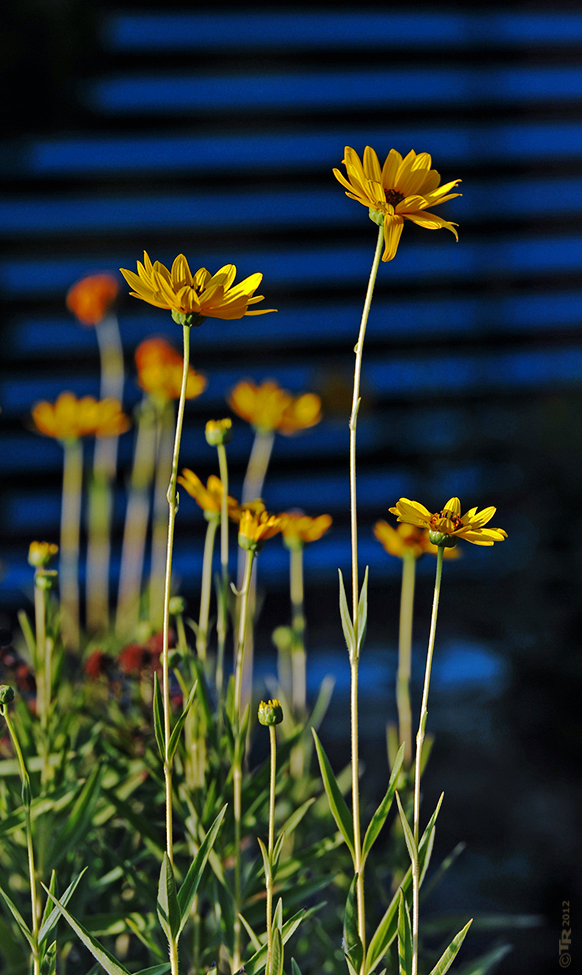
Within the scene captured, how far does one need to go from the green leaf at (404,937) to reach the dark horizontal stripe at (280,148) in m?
2.08

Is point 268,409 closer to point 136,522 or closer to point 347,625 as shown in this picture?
point 347,625

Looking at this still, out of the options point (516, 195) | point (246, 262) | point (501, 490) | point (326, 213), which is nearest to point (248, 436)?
point (246, 262)

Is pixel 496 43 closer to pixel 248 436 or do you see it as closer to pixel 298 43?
pixel 298 43

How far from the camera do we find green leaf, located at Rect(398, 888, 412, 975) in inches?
20.8

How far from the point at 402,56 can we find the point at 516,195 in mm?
530

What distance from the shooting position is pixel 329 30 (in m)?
2.32

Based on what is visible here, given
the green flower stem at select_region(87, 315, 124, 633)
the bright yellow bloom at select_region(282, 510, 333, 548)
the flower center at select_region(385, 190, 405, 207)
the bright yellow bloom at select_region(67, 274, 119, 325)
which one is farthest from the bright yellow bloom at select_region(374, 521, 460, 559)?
the bright yellow bloom at select_region(67, 274, 119, 325)

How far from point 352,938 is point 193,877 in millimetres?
118

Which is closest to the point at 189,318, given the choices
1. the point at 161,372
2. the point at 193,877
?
the point at 193,877

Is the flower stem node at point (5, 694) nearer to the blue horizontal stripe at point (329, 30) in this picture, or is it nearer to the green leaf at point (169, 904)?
the green leaf at point (169, 904)

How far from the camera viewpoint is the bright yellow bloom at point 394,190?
1.62ft

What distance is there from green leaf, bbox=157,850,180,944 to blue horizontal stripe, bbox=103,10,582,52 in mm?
2254

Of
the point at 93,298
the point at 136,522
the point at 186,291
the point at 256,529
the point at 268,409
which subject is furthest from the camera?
the point at 136,522

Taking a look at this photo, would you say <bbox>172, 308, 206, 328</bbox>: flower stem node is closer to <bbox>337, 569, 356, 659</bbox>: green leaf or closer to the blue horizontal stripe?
<bbox>337, 569, 356, 659</bbox>: green leaf
